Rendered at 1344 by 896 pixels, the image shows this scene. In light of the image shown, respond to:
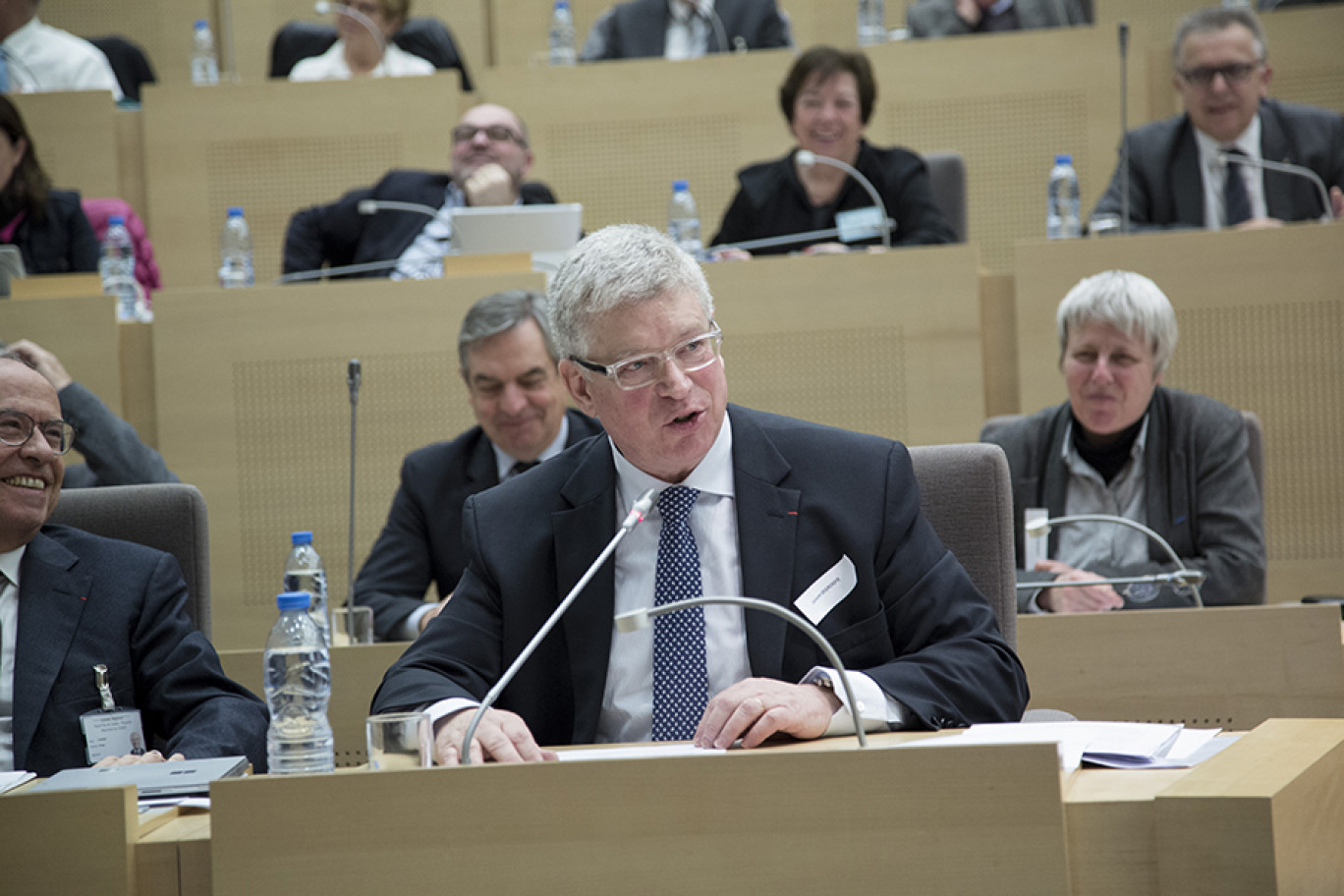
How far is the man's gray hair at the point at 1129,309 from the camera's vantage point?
3156 millimetres

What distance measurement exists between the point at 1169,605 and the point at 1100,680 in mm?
592

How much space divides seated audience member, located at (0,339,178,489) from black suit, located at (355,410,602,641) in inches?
19.9

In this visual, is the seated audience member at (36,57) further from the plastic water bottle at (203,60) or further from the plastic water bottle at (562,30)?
the plastic water bottle at (562,30)

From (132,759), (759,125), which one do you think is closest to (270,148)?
(759,125)

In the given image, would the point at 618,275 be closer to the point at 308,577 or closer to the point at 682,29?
the point at 308,577

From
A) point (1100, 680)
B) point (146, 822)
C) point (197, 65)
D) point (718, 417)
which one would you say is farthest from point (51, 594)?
point (197, 65)

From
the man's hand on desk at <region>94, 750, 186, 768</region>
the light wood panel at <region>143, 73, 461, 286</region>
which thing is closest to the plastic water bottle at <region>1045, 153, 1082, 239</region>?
the light wood panel at <region>143, 73, 461, 286</region>

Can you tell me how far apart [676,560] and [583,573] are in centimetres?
13

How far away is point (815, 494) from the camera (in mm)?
1995

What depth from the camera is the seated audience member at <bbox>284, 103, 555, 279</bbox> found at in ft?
15.0

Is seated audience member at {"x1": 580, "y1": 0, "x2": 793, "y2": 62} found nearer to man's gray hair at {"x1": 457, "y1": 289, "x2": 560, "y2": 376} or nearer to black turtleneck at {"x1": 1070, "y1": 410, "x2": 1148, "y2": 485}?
man's gray hair at {"x1": 457, "y1": 289, "x2": 560, "y2": 376}

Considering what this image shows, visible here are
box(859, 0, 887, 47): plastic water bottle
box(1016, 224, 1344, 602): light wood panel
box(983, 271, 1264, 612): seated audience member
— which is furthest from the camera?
box(859, 0, 887, 47): plastic water bottle

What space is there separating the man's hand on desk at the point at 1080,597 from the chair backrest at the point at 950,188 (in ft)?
6.81

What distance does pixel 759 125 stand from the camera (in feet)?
→ 17.6
